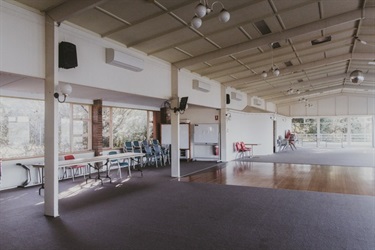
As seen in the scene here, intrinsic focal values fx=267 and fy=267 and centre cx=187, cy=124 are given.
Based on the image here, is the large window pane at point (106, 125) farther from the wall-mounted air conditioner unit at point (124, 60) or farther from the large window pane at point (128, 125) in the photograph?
the wall-mounted air conditioner unit at point (124, 60)

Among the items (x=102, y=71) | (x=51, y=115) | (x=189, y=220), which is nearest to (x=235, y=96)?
(x=102, y=71)

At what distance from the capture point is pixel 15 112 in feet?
23.2

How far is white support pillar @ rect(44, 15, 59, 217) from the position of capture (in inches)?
174

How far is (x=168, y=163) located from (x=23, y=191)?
18.3 feet

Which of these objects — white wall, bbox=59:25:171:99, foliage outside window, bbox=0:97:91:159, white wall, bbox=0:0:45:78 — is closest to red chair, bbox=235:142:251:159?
white wall, bbox=59:25:171:99

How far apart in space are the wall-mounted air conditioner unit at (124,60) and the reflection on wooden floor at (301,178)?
3290 mm

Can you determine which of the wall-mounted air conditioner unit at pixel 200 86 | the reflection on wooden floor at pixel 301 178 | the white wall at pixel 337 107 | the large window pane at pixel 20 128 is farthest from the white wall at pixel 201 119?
the white wall at pixel 337 107

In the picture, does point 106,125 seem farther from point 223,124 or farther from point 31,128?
point 223,124

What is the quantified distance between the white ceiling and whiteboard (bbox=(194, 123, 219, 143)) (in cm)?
233

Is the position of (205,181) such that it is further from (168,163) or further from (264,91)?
(264,91)

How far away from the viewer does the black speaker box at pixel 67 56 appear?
4605mm

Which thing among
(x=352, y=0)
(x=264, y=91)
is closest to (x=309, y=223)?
(x=352, y=0)

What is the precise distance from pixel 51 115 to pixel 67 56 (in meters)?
1.06

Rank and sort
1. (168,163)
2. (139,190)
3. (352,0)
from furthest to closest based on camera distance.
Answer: (168,163) < (139,190) < (352,0)
